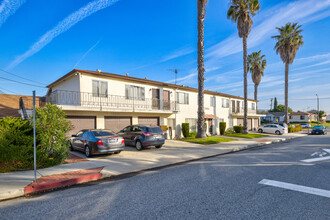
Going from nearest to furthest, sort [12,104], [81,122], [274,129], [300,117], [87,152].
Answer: [87,152], [81,122], [12,104], [274,129], [300,117]

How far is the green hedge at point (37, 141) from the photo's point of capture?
7.09 meters

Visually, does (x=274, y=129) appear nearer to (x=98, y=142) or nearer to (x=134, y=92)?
(x=134, y=92)

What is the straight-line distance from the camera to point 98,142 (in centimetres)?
955

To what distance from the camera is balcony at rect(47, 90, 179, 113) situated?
13934 mm

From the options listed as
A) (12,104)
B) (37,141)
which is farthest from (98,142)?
(12,104)

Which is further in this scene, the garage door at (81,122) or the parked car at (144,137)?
the garage door at (81,122)

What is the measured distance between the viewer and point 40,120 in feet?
26.3

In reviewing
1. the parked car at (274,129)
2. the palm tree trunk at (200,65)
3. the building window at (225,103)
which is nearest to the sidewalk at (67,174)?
the palm tree trunk at (200,65)

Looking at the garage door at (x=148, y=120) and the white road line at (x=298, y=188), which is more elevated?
the garage door at (x=148, y=120)

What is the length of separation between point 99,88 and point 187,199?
12.9 m

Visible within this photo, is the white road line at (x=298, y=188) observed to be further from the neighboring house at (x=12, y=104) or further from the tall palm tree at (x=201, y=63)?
the neighboring house at (x=12, y=104)

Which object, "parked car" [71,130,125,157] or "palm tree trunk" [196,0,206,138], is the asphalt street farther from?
"palm tree trunk" [196,0,206,138]

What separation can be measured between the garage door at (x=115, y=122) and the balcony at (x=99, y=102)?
1115 millimetres

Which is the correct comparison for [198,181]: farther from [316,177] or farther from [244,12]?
[244,12]
